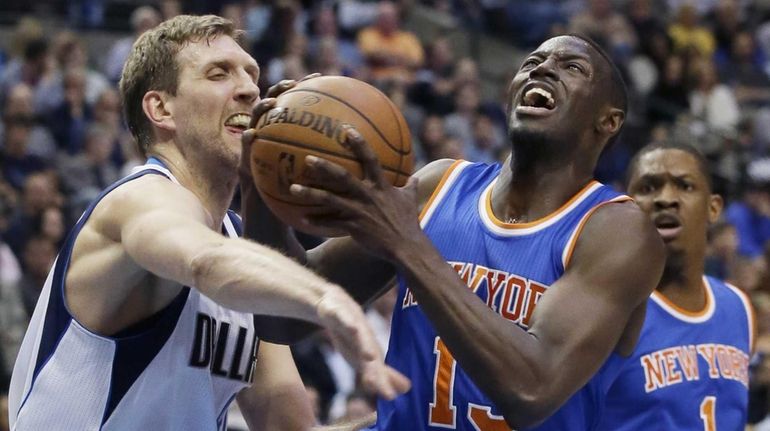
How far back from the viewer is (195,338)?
396cm

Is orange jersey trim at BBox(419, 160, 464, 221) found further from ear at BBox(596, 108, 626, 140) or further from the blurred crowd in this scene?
the blurred crowd

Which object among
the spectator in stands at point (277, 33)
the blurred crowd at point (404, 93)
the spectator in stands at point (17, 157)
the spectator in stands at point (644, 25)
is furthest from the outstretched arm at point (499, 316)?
the spectator in stands at point (644, 25)

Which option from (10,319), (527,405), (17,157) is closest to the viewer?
(527,405)

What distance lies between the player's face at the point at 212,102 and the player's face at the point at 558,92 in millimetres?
815

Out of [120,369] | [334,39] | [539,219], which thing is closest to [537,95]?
[539,219]

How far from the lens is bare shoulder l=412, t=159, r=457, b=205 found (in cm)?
418

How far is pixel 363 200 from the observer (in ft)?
11.1

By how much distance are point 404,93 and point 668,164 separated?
23.3 feet

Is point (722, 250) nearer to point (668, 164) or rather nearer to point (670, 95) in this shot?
point (670, 95)

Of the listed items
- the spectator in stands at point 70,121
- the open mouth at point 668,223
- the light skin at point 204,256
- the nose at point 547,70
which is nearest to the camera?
the light skin at point 204,256

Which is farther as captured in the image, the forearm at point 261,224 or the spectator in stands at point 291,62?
the spectator in stands at point 291,62

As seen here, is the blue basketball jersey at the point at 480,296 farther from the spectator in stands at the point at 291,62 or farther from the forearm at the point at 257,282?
the spectator in stands at the point at 291,62

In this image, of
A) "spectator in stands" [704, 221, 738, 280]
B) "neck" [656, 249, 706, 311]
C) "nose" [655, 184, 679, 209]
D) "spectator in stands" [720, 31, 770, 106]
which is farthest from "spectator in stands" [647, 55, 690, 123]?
"neck" [656, 249, 706, 311]

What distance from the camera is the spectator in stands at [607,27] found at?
14.1 meters
